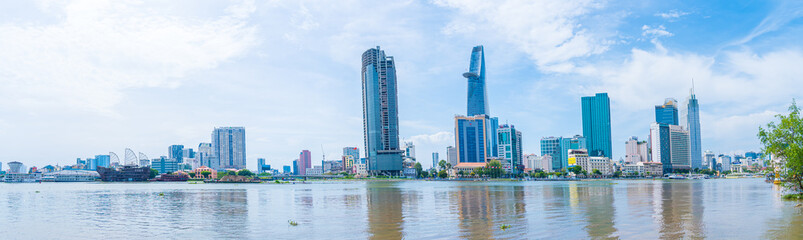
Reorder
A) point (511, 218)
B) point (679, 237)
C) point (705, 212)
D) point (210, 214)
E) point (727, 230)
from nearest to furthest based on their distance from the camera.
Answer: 1. point (679, 237)
2. point (727, 230)
3. point (511, 218)
4. point (705, 212)
5. point (210, 214)

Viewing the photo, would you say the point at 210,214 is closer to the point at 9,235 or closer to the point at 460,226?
the point at 9,235

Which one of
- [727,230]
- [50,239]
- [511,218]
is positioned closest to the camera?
[727,230]

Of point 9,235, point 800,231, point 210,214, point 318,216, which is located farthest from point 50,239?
point 800,231

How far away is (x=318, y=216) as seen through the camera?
59.1 metres

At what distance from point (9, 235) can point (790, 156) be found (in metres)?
75.9

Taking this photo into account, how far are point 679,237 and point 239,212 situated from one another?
48.6m

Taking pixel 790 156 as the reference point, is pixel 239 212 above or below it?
below

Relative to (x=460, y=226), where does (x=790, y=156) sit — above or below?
above

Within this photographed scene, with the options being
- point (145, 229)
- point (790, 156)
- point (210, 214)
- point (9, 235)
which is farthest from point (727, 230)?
point (9, 235)

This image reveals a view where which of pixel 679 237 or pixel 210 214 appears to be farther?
pixel 210 214

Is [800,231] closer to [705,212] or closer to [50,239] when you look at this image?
[705,212]

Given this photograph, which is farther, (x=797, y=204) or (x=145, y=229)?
(x=797, y=204)

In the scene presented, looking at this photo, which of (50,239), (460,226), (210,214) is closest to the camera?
(50,239)

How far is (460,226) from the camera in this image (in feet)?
150
